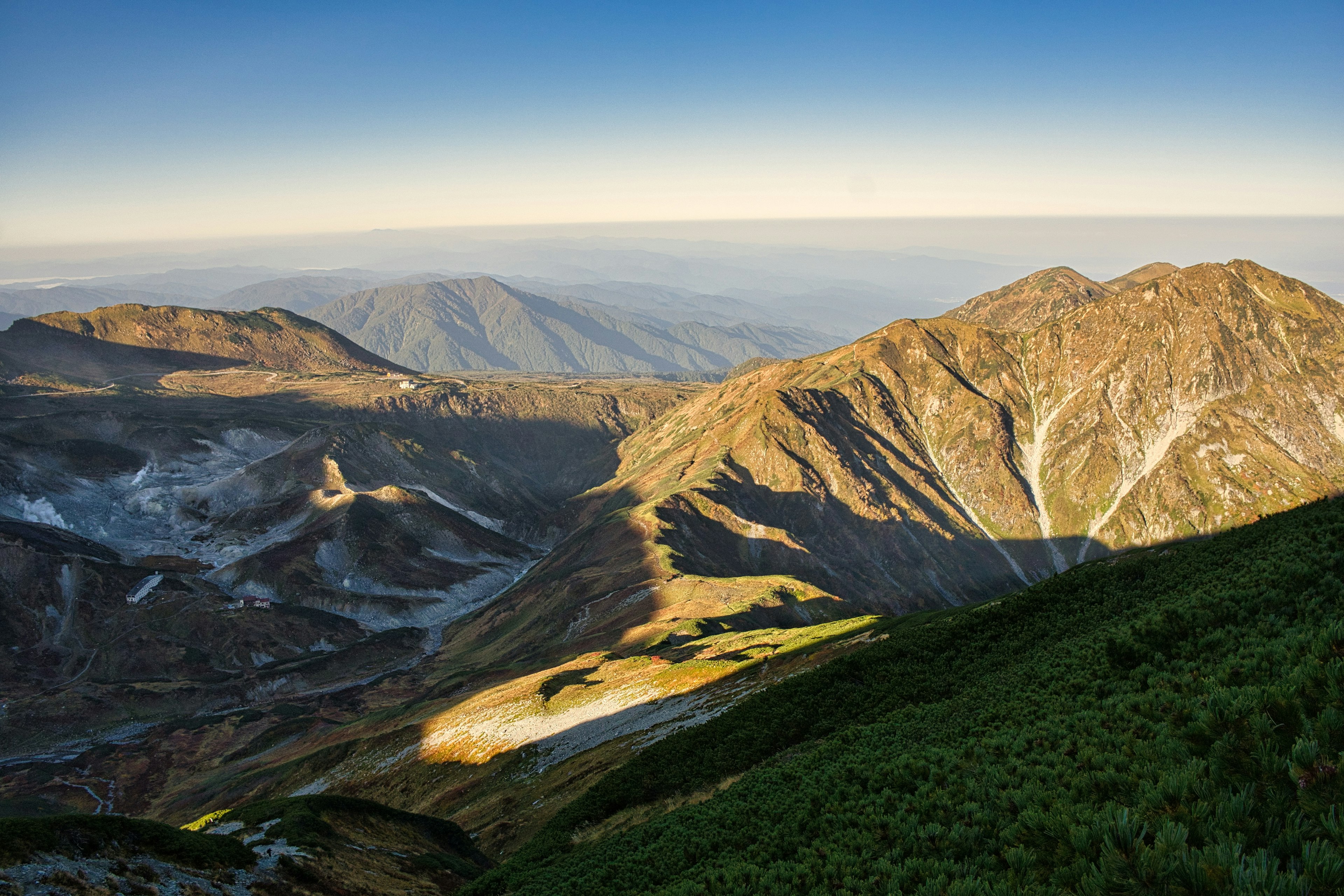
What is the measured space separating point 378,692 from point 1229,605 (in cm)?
14836

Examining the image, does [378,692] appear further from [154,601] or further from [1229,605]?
[1229,605]

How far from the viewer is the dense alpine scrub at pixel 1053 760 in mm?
10242

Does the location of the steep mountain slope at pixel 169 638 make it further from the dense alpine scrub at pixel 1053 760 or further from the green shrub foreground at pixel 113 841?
the dense alpine scrub at pixel 1053 760

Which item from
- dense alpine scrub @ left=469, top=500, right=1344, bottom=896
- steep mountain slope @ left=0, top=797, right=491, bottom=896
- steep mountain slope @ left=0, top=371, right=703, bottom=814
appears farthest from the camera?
steep mountain slope @ left=0, top=371, right=703, bottom=814

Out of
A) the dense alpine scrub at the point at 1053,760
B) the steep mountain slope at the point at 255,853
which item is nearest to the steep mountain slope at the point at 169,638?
the steep mountain slope at the point at 255,853

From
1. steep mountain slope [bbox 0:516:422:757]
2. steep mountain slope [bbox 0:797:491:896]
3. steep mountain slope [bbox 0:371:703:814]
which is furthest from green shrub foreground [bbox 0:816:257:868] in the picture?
steep mountain slope [bbox 0:516:422:757]

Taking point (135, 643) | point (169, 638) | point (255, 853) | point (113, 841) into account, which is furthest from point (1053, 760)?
point (135, 643)

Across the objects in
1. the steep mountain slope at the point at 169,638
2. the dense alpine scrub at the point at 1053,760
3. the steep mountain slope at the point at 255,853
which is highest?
the dense alpine scrub at the point at 1053,760

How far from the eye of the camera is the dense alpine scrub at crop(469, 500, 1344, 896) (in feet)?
33.6

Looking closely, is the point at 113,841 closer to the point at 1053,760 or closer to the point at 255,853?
the point at 255,853

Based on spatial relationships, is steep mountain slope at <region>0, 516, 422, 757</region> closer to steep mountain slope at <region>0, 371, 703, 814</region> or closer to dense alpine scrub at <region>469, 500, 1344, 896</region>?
steep mountain slope at <region>0, 371, 703, 814</region>

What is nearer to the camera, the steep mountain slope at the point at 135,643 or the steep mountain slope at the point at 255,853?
the steep mountain slope at the point at 255,853

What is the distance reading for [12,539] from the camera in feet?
500

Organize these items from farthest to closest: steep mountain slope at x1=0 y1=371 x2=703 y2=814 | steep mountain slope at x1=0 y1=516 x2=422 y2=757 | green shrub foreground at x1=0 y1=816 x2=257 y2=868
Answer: steep mountain slope at x1=0 y1=516 x2=422 y2=757 < steep mountain slope at x1=0 y1=371 x2=703 y2=814 < green shrub foreground at x1=0 y1=816 x2=257 y2=868
